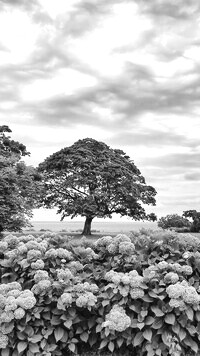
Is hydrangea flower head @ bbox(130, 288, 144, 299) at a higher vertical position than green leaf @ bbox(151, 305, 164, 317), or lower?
higher

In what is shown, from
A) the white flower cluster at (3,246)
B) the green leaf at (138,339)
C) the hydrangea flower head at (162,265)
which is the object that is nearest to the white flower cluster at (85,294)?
the green leaf at (138,339)

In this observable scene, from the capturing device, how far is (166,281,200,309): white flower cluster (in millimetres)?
5508

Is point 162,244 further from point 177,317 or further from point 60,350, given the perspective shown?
point 60,350

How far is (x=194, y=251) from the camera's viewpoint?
6.62 meters

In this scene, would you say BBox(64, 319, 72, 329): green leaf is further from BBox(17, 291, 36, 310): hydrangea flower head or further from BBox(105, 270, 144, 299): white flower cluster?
BBox(105, 270, 144, 299): white flower cluster

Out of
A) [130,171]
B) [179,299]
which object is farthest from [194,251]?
[130,171]

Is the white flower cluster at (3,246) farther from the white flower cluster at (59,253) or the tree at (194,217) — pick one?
the tree at (194,217)

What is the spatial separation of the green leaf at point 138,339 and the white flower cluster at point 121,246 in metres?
1.22

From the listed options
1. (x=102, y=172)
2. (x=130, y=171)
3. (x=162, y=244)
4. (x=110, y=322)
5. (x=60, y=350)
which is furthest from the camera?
(x=130, y=171)

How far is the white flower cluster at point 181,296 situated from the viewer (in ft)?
18.1

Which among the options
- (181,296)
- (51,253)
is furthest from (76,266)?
(181,296)

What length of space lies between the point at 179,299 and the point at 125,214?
104ft

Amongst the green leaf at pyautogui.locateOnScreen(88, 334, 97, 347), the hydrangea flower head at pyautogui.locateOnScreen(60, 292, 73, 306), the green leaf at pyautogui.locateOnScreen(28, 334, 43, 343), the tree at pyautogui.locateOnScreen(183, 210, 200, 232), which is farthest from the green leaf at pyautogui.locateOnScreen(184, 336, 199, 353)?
the tree at pyautogui.locateOnScreen(183, 210, 200, 232)

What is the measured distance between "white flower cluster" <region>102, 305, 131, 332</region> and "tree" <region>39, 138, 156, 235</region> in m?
27.6
